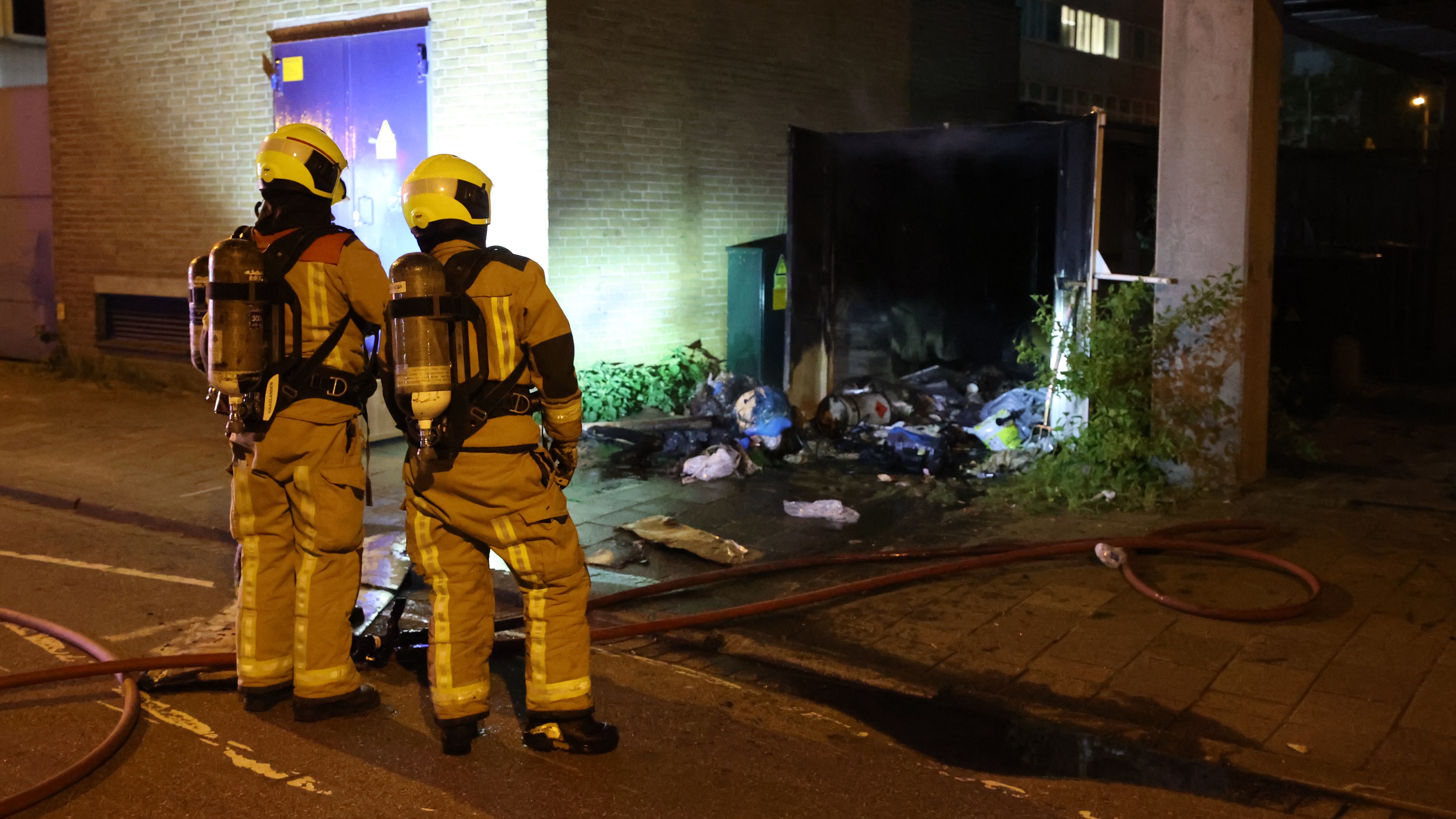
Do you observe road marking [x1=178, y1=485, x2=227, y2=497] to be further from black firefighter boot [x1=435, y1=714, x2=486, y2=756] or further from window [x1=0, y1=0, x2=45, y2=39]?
window [x1=0, y1=0, x2=45, y2=39]

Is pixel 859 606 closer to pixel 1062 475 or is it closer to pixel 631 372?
pixel 1062 475

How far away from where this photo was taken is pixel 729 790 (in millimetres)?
4004

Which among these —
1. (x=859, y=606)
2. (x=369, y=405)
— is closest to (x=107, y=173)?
(x=369, y=405)

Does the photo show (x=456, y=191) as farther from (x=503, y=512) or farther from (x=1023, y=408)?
(x=1023, y=408)

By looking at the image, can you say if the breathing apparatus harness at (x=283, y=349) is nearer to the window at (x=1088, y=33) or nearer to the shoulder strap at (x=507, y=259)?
the shoulder strap at (x=507, y=259)

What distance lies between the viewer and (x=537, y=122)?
10.3 meters

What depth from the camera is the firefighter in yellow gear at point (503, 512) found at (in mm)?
4129

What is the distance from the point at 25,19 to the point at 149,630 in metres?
15.6

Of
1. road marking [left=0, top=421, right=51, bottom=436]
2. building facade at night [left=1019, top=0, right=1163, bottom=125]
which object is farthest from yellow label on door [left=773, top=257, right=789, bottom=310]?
building facade at night [left=1019, top=0, right=1163, bottom=125]

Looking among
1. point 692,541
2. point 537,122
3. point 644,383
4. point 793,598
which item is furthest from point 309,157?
point 644,383

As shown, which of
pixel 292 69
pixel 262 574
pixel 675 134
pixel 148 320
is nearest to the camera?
pixel 262 574

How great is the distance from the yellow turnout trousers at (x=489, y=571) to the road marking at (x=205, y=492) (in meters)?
4.90

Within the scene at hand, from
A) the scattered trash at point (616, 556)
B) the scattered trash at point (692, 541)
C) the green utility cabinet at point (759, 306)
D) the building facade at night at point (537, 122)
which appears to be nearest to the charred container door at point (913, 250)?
the green utility cabinet at point (759, 306)

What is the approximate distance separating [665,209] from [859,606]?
646 centimetres
